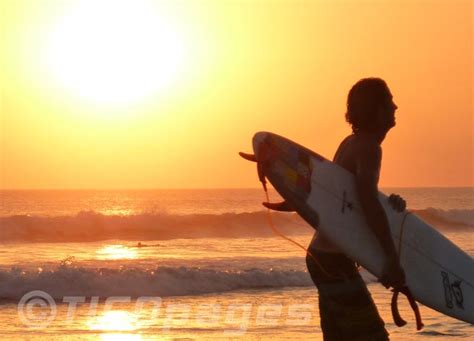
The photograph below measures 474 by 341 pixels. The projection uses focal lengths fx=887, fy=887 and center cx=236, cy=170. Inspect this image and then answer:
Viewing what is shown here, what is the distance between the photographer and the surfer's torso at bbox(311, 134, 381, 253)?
3871mm

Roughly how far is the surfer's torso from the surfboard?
4 centimetres

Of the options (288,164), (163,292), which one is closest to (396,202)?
(288,164)

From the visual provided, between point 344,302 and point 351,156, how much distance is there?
66 centimetres

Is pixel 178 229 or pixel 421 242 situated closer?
pixel 421 242

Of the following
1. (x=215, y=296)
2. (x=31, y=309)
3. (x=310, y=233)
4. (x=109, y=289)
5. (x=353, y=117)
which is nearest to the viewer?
(x=353, y=117)

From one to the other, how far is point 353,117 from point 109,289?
9.99 m

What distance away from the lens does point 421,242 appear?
4570 mm

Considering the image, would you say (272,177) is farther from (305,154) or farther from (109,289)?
(109,289)

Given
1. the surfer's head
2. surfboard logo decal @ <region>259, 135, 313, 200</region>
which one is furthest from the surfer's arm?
surfboard logo decal @ <region>259, 135, 313, 200</region>

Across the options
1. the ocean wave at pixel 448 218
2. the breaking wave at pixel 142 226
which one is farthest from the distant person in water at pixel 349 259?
the ocean wave at pixel 448 218

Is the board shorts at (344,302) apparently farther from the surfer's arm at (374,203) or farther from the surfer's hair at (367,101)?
the surfer's hair at (367,101)

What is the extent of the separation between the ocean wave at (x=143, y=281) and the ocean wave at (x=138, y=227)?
11.8 metres

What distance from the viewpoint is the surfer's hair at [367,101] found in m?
3.94

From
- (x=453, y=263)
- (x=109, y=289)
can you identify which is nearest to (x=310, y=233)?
(x=109, y=289)
